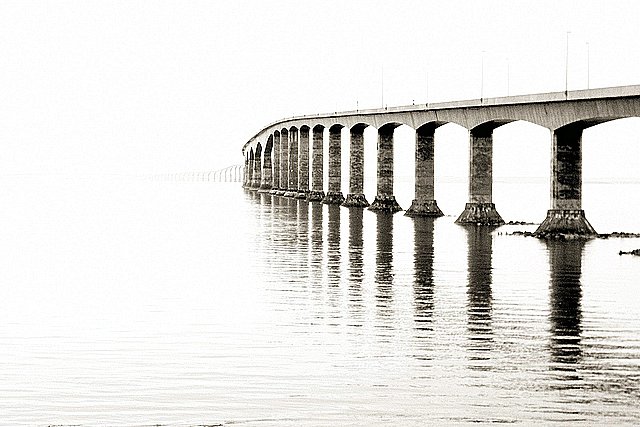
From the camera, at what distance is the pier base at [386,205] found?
349 ft

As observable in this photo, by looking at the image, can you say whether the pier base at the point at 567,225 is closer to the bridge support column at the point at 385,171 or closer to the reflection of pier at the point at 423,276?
the reflection of pier at the point at 423,276

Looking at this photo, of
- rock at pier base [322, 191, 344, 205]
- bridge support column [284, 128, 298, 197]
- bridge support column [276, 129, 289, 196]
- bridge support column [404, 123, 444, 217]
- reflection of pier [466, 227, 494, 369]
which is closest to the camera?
reflection of pier [466, 227, 494, 369]

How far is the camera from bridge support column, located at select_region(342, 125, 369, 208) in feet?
384

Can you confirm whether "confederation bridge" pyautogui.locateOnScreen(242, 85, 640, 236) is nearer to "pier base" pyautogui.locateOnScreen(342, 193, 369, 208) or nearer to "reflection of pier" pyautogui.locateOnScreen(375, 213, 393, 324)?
"pier base" pyautogui.locateOnScreen(342, 193, 369, 208)

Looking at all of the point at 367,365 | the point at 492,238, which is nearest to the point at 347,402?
the point at 367,365

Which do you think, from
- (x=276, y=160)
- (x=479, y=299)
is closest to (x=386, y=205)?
(x=276, y=160)

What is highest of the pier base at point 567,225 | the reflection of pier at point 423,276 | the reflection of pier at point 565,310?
the pier base at point 567,225

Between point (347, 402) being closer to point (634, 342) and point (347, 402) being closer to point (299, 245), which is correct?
point (634, 342)

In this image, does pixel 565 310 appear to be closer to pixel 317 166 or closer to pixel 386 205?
pixel 386 205

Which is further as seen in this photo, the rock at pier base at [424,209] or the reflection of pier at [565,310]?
the rock at pier base at [424,209]

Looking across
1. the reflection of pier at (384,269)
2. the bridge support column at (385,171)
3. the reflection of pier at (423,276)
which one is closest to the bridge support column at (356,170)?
the bridge support column at (385,171)

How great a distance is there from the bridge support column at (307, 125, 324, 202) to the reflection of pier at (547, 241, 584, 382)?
3116 inches

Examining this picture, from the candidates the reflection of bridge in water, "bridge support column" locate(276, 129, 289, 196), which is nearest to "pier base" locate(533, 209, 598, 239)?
the reflection of bridge in water

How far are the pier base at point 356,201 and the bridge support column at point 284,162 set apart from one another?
40.5 meters
